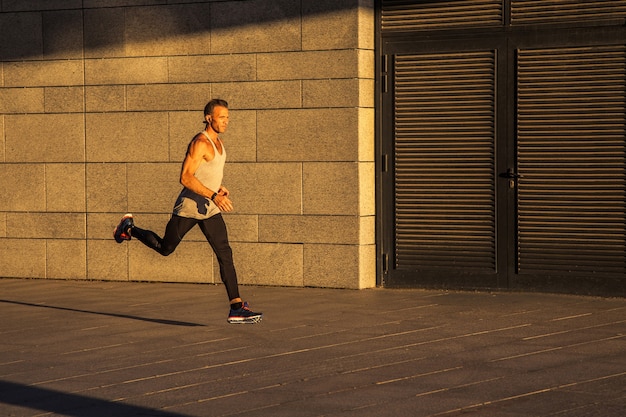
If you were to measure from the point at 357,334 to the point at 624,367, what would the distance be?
2442mm

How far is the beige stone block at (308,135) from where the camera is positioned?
527 inches

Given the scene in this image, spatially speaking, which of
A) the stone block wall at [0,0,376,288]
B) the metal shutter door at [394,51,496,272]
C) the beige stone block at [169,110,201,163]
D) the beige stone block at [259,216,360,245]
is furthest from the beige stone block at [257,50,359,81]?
the beige stone block at [259,216,360,245]

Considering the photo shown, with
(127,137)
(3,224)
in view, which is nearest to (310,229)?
(127,137)

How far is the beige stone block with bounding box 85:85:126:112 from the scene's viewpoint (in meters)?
14.4

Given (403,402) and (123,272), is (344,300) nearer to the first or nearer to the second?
(123,272)

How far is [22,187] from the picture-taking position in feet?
48.9

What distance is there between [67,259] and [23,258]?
0.57 m

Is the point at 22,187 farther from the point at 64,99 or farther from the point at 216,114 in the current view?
the point at 216,114

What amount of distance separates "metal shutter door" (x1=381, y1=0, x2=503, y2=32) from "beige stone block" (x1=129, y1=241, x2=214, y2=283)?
10.2 feet

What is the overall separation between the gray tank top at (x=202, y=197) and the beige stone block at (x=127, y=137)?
3408 mm

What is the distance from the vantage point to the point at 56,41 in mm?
14648

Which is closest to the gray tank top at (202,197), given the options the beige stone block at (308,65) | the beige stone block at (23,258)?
the beige stone block at (308,65)

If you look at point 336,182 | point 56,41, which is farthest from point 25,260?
point 336,182

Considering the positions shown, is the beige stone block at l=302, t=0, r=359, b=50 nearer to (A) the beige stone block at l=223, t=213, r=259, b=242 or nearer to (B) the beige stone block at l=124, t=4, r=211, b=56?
(B) the beige stone block at l=124, t=4, r=211, b=56
